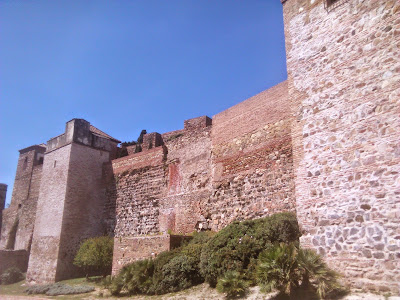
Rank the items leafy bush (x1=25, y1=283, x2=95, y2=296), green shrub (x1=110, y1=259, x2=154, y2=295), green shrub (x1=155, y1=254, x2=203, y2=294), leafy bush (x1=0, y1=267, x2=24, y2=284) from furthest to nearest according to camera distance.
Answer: leafy bush (x1=0, y1=267, x2=24, y2=284)
leafy bush (x1=25, y1=283, x2=95, y2=296)
green shrub (x1=110, y1=259, x2=154, y2=295)
green shrub (x1=155, y1=254, x2=203, y2=294)

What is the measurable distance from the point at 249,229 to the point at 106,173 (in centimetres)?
1315

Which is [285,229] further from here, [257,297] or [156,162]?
[156,162]

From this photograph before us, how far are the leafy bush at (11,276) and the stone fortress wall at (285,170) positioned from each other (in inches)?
59.5

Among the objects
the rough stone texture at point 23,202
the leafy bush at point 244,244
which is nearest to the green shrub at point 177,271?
the leafy bush at point 244,244

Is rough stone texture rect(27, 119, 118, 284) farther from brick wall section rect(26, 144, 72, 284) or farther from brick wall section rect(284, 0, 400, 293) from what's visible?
brick wall section rect(284, 0, 400, 293)

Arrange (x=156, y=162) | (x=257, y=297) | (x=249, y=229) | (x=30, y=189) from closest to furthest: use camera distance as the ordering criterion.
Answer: (x=257, y=297) → (x=249, y=229) → (x=156, y=162) → (x=30, y=189)

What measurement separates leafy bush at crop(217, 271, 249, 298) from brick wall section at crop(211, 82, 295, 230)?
3519 millimetres

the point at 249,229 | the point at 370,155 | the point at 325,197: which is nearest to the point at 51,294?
the point at 249,229

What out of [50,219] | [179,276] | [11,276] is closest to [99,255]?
[50,219]

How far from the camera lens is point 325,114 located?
24.8ft

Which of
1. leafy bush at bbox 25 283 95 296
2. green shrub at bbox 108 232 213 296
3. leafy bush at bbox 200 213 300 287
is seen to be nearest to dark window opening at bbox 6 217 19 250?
leafy bush at bbox 25 283 95 296

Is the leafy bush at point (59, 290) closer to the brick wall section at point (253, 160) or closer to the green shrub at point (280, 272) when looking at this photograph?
the brick wall section at point (253, 160)

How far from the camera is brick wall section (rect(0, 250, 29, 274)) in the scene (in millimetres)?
20281

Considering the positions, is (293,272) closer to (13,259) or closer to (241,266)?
(241,266)
